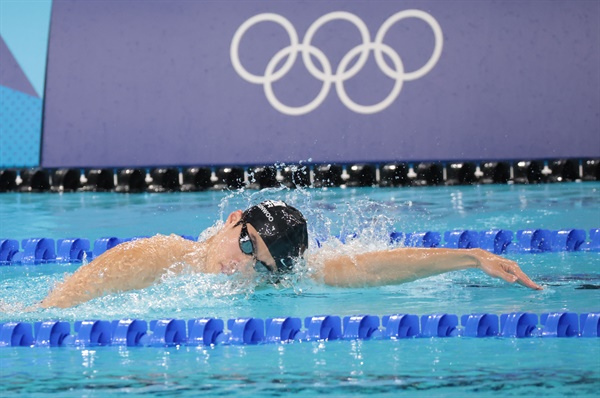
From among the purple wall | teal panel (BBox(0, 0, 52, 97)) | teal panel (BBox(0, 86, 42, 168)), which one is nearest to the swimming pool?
the purple wall

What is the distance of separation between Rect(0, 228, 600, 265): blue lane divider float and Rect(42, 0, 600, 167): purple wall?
3626 millimetres

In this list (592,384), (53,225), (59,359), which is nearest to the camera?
(592,384)

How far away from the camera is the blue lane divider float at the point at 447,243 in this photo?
6262mm

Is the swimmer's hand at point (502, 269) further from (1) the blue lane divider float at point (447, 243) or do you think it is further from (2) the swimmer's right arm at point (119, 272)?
(1) the blue lane divider float at point (447, 243)

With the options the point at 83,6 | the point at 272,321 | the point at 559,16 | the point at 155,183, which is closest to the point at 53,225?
the point at 155,183

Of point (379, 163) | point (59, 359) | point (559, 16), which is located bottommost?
point (59, 359)

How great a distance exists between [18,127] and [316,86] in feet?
10.2

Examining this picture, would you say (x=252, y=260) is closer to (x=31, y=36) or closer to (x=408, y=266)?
(x=408, y=266)

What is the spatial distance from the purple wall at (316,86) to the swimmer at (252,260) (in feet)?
19.5

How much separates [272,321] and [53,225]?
421cm

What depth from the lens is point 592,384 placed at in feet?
10.9

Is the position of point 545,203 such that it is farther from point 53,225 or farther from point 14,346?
point 14,346

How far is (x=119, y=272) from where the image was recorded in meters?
4.22

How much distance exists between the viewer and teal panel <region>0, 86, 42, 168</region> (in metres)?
10.6
